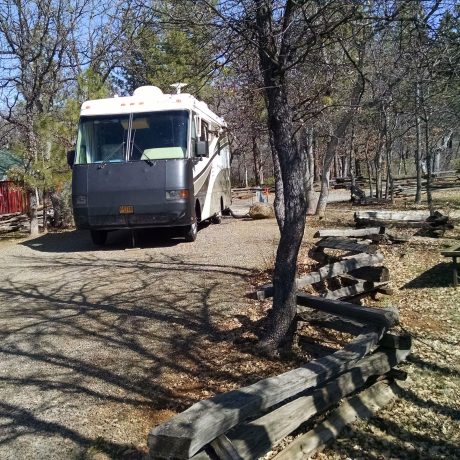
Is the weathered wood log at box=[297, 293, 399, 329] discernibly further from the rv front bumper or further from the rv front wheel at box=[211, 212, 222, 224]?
the rv front wheel at box=[211, 212, 222, 224]

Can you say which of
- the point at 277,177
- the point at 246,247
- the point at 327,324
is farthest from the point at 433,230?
the point at 327,324

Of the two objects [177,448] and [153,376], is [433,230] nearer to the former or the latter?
[153,376]

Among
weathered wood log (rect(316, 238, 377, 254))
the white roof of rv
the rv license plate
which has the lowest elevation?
weathered wood log (rect(316, 238, 377, 254))

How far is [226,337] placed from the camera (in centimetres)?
578

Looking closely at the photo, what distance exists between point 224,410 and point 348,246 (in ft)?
18.7

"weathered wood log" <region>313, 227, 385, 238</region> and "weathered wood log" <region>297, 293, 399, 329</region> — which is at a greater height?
"weathered wood log" <region>313, 227, 385, 238</region>

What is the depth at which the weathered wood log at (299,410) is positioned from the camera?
3.14 m

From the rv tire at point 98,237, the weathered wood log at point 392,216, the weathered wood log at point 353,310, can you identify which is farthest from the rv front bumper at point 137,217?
the weathered wood log at point 353,310

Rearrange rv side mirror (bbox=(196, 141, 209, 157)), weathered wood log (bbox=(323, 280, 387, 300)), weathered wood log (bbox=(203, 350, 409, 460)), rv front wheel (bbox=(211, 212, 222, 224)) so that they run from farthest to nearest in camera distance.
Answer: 1. rv front wheel (bbox=(211, 212, 222, 224))
2. rv side mirror (bbox=(196, 141, 209, 157))
3. weathered wood log (bbox=(323, 280, 387, 300))
4. weathered wood log (bbox=(203, 350, 409, 460))

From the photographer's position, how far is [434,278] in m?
8.06

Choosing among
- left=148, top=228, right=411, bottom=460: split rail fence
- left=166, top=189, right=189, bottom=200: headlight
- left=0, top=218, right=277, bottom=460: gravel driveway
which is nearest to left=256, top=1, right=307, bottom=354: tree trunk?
left=148, top=228, right=411, bottom=460: split rail fence

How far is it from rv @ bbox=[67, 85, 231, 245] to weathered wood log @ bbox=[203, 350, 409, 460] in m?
7.30

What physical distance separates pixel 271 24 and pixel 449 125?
20.3 metres

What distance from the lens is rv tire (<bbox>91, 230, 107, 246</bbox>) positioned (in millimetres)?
12439
